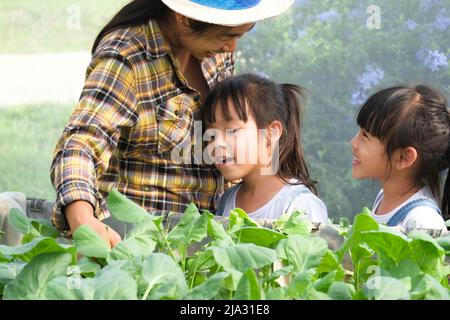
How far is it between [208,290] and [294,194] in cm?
120

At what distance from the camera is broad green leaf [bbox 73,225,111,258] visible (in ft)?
2.90

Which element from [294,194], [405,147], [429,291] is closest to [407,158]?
[405,147]

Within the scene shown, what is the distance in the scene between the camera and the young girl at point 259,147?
1883 millimetres

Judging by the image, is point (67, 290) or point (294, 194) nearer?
point (67, 290)

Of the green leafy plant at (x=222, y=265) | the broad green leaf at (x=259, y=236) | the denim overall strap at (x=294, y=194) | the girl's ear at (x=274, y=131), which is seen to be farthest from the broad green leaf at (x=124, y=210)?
the girl's ear at (x=274, y=131)

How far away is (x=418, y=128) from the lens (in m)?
1.96

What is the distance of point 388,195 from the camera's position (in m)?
1.95

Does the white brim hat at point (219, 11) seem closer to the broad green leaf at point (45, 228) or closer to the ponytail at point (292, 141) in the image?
the ponytail at point (292, 141)

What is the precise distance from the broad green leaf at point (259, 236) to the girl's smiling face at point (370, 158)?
104cm

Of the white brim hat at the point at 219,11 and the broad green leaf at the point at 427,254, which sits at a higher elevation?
the white brim hat at the point at 219,11

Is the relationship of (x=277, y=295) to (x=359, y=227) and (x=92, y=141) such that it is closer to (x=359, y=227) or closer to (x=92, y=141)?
(x=359, y=227)

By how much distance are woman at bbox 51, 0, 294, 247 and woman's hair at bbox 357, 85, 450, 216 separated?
374 mm

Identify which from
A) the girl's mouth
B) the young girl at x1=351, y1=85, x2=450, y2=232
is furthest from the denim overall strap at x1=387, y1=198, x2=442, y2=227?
the girl's mouth

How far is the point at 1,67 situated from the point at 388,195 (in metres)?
2.49
